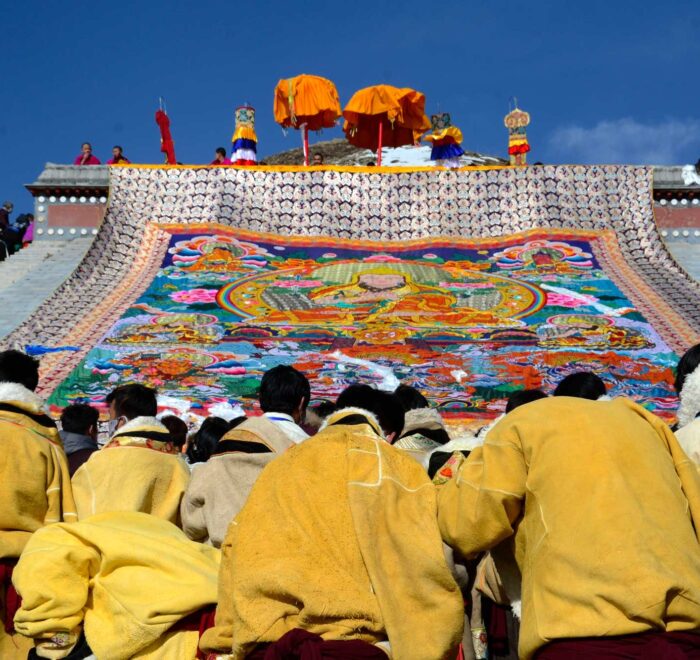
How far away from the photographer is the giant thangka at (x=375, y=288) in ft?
28.3

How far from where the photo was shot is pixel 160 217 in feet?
41.5

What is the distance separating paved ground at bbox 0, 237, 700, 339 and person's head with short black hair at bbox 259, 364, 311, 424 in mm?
6714

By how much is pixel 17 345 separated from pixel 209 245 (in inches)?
128

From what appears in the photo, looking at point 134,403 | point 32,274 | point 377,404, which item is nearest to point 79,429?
point 134,403

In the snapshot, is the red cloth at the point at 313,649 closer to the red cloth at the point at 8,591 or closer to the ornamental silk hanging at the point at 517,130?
the red cloth at the point at 8,591

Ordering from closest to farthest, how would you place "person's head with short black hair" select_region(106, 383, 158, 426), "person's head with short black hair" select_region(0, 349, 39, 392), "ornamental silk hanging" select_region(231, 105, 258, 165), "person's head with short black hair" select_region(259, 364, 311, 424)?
"person's head with short black hair" select_region(259, 364, 311, 424) < "person's head with short black hair" select_region(0, 349, 39, 392) < "person's head with short black hair" select_region(106, 383, 158, 426) < "ornamental silk hanging" select_region(231, 105, 258, 165)

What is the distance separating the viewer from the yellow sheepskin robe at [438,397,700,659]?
218 centimetres

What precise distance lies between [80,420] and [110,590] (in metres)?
2.14

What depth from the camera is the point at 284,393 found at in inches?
135

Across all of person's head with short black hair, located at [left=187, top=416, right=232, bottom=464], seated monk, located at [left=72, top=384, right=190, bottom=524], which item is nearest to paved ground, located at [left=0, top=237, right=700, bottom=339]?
person's head with short black hair, located at [left=187, top=416, right=232, bottom=464]

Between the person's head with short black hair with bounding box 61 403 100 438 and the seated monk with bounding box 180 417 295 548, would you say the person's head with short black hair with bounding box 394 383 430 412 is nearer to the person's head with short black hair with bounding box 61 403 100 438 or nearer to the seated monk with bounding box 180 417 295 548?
the person's head with short black hair with bounding box 61 403 100 438

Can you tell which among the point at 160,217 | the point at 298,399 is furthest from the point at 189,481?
the point at 160,217

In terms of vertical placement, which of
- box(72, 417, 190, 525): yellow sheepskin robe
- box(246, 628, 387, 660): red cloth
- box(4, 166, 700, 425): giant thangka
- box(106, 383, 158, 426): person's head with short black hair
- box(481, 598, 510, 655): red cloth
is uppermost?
box(4, 166, 700, 425): giant thangka

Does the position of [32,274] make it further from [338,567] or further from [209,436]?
[338,567]
